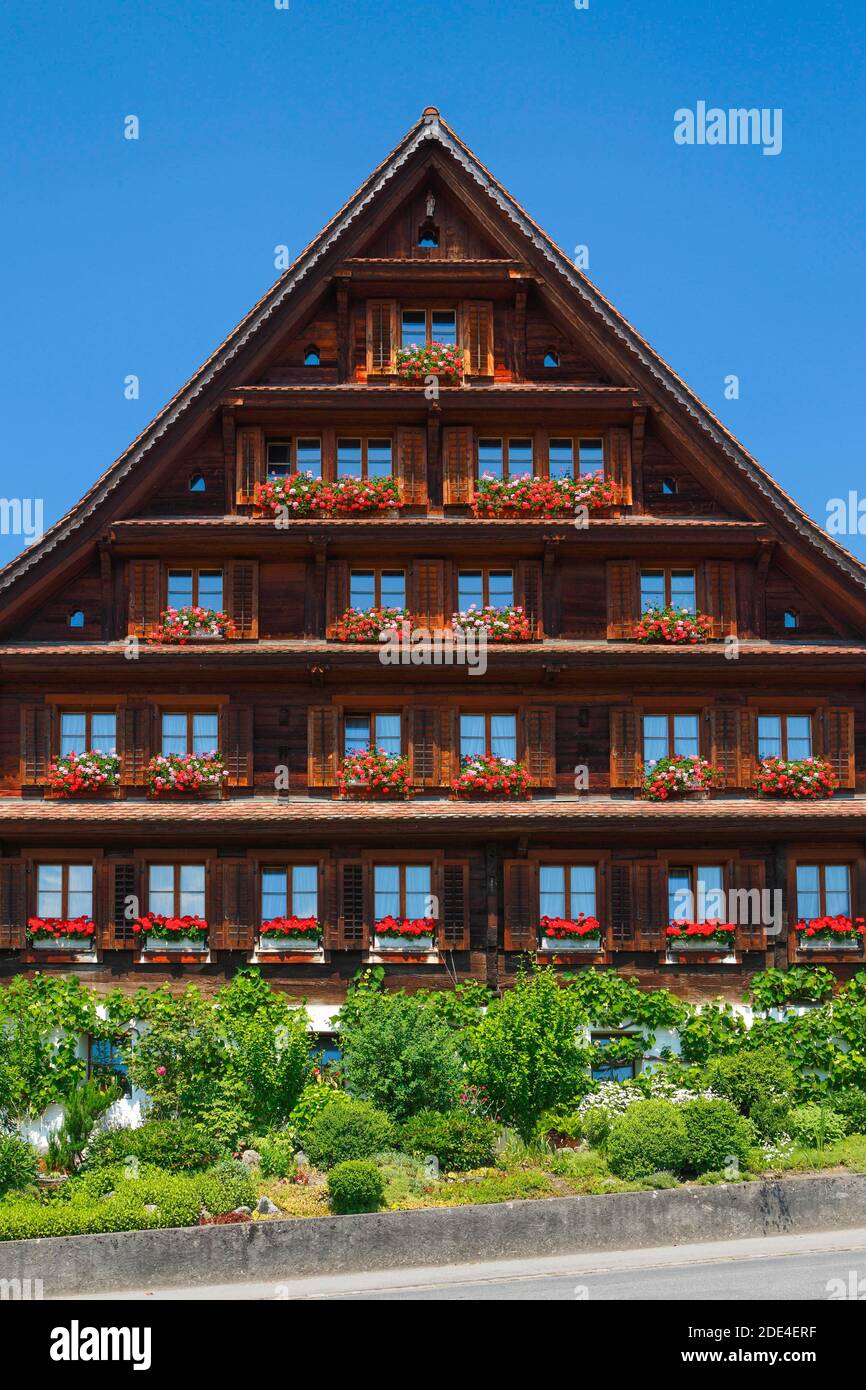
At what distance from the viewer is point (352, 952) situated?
3161 centimetres

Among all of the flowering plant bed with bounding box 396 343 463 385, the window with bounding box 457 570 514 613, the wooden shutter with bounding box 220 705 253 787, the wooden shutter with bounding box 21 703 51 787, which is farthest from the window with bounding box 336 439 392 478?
the wooden shutter with bounding box 21 703 51 787

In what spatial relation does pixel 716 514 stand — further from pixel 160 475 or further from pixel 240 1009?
pixel 240 1009

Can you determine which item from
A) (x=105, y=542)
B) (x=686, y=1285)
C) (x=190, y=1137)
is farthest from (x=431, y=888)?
(x=686, y=1285)

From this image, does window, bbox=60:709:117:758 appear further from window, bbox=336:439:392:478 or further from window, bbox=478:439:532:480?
window, bbox=478:439:532:480

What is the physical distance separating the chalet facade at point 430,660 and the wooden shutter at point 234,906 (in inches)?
2.5

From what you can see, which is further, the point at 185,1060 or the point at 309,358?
the point at 309,358

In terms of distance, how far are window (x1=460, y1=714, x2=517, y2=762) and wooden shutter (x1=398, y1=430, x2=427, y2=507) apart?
447cm

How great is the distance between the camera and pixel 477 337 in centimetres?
3372

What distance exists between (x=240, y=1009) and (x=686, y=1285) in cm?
1142

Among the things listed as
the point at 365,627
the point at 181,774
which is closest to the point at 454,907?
the point at 365,627

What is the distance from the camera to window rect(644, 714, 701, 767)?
108ft

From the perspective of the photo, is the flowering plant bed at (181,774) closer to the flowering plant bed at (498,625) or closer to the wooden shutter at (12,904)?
the wooden shutter at (12,904)

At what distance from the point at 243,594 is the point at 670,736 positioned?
29.3ft

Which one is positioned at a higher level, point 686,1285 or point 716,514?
point 716,514
